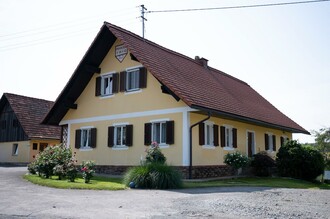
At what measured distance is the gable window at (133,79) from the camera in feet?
62.0

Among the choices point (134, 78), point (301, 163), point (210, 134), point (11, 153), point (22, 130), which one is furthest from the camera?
→ point (11, 153)

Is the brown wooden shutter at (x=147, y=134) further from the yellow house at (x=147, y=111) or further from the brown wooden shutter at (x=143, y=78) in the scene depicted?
the brown wooden shutter at (x=143, y=78)

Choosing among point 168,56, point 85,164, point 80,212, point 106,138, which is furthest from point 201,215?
point 168,56

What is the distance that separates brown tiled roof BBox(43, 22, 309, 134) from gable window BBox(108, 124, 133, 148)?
351 centimetres

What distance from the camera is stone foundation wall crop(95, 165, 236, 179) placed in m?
16.8

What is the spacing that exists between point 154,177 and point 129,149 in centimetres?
607

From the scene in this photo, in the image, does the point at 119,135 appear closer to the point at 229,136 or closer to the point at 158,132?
the point at 158,132

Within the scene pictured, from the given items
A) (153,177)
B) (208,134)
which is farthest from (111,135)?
(153,177)

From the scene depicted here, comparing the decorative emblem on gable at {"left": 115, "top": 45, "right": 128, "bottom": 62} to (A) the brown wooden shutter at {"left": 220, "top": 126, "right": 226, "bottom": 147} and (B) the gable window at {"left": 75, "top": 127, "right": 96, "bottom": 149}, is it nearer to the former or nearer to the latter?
(B) the gable window at {"left": 75, "top": 127, "right": 96, "bottom": 149}

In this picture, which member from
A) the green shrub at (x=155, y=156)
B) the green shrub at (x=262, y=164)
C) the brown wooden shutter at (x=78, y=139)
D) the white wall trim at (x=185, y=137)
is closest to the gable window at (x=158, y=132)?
the white wall trim at (x=185, y=137)

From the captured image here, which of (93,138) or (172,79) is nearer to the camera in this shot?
(172,79)

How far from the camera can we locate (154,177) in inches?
518

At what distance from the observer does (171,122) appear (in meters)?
17.3

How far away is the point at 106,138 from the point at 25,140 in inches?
627
